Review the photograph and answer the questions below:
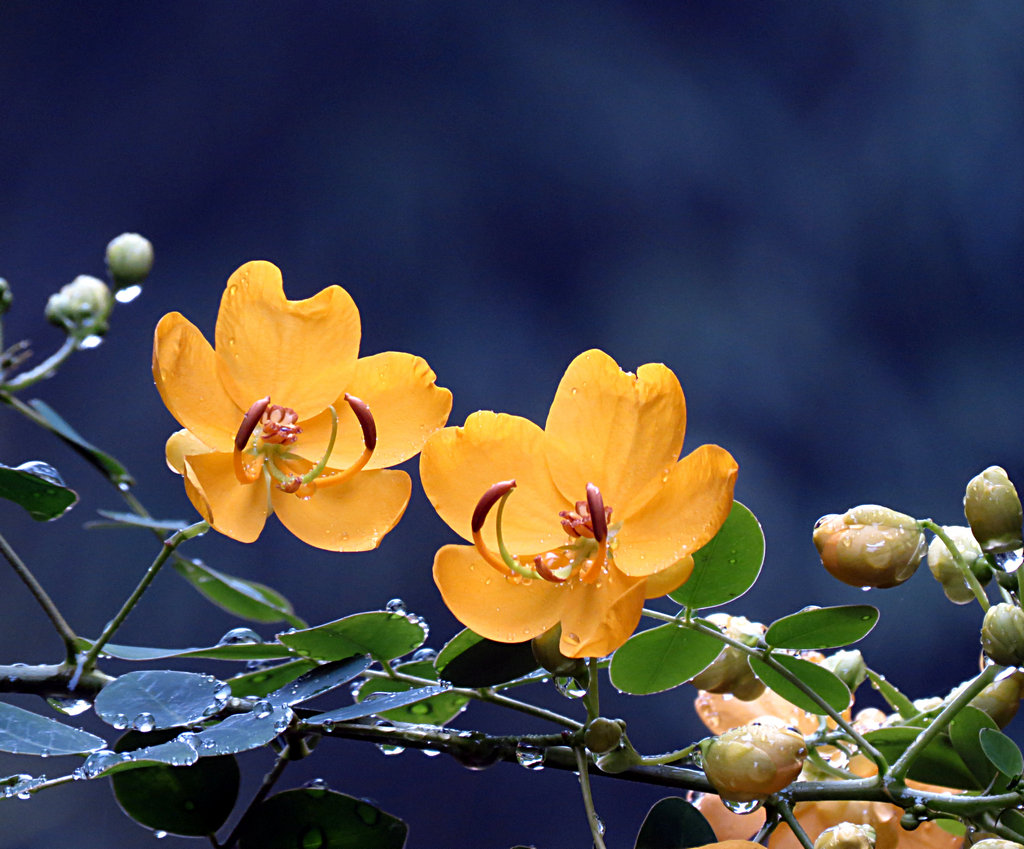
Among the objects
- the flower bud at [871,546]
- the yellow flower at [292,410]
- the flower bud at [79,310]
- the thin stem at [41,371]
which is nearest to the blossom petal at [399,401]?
the yellow flower at [292,410]

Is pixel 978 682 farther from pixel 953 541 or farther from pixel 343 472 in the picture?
pixel 343 472

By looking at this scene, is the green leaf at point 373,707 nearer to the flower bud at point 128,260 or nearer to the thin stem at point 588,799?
the thin stem at point 588,799

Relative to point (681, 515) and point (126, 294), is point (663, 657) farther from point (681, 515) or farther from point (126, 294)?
point (126, 294)

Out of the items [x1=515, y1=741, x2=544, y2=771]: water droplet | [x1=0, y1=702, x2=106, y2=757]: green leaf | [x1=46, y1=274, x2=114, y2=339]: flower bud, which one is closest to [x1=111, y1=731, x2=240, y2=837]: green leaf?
[x1=0, y1=702, x2=106, y2=757]: green leaf

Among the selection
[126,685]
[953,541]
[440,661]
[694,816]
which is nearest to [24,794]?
[126,685]

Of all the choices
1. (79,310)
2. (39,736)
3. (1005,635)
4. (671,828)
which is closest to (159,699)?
(39,736)

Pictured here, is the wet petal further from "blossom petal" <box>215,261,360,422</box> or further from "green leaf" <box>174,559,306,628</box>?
"green leaf" <box>174,559,306,628</box>
